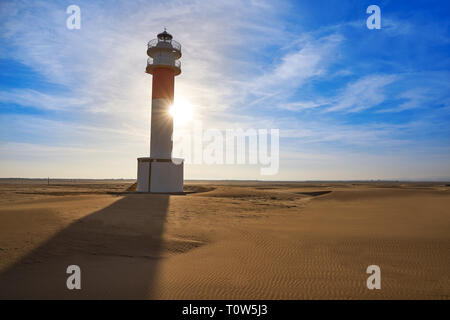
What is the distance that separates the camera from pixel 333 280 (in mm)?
5668

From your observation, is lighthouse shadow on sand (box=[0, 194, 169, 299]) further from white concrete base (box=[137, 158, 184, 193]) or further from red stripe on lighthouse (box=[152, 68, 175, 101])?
red stripe on lighthouse (box=[152, 68, 175, 101])

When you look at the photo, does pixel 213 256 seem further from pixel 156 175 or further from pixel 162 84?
pixel 162 84

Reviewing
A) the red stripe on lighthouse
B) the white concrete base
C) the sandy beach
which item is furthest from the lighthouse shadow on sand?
the red stripe on lighthouse

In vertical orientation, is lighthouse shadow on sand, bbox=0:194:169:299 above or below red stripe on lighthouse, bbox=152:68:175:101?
below

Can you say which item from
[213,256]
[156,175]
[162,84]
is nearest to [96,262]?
[213,256]

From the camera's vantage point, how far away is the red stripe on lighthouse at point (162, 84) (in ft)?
81.4

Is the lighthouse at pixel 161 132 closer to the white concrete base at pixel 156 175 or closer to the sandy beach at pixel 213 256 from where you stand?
the white concrete base at pixel 156 175

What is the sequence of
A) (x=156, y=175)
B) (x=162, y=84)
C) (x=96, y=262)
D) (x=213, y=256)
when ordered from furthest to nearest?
(x=162, y=84)
(x=156, y=175)
(x=213, y=256)
(x=96, y=262)

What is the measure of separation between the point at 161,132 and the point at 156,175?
3919mm

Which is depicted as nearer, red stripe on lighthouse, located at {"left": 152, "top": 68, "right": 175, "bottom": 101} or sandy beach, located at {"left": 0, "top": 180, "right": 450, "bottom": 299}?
sandy beach, located at {"left": 0, "top": 180, "right": 450, "bottom": 299}

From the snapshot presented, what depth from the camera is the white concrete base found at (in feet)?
79.4

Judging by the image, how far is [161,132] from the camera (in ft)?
81.5
